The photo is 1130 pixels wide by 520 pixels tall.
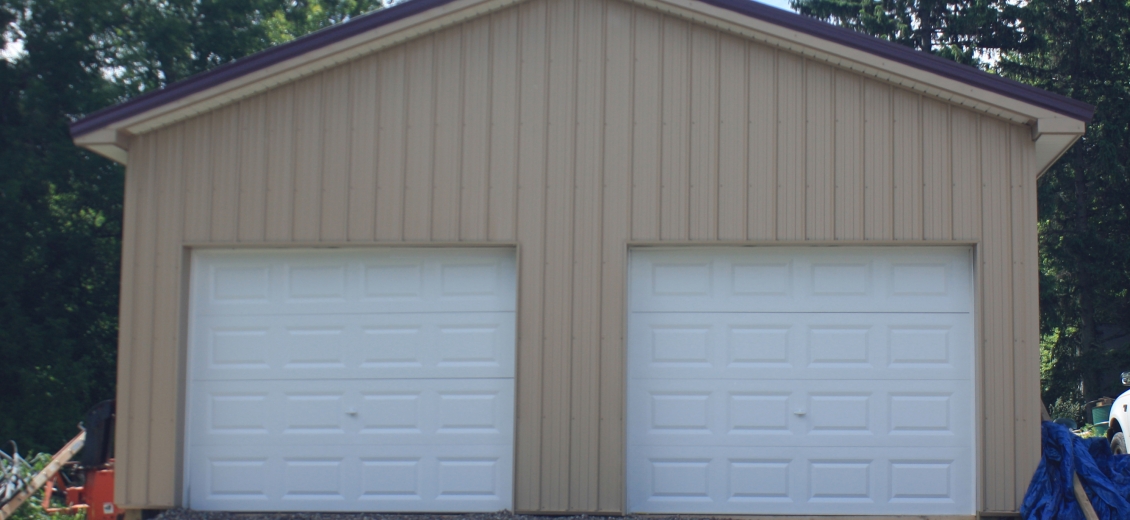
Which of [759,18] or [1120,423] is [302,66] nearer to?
[759,18]

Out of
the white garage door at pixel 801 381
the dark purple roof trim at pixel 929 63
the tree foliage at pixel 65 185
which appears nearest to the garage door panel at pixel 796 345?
the white garage door at pixel 801 381

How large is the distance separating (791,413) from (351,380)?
3807 mm

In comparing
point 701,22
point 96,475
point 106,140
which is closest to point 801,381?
point 701,22

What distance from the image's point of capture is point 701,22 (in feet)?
27.4

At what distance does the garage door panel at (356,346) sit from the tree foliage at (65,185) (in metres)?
8.12

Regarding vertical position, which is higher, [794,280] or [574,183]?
[574,183]

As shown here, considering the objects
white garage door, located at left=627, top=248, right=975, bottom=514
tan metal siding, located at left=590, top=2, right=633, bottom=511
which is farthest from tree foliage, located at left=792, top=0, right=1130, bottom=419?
tan metal siding, located at left=590, top=2, right=633, bottom=511

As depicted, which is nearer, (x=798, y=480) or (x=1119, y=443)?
(x=798, y=480)

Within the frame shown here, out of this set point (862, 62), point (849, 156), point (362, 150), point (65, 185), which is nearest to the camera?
point (862, 62)

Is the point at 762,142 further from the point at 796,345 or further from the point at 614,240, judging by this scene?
the point at 796,345

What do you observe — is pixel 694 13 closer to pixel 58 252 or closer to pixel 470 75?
pixel 470 75

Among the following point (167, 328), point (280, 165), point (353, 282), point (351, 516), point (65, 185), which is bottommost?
point (351, 516)

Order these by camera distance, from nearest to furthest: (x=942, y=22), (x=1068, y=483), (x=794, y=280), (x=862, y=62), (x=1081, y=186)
→ (x=1068, y=483) < (x=862, y=62) < (x=794, y=280) < (x=1081, y=186) < (x=942, y=22)

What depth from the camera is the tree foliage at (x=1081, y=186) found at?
19922 mm
